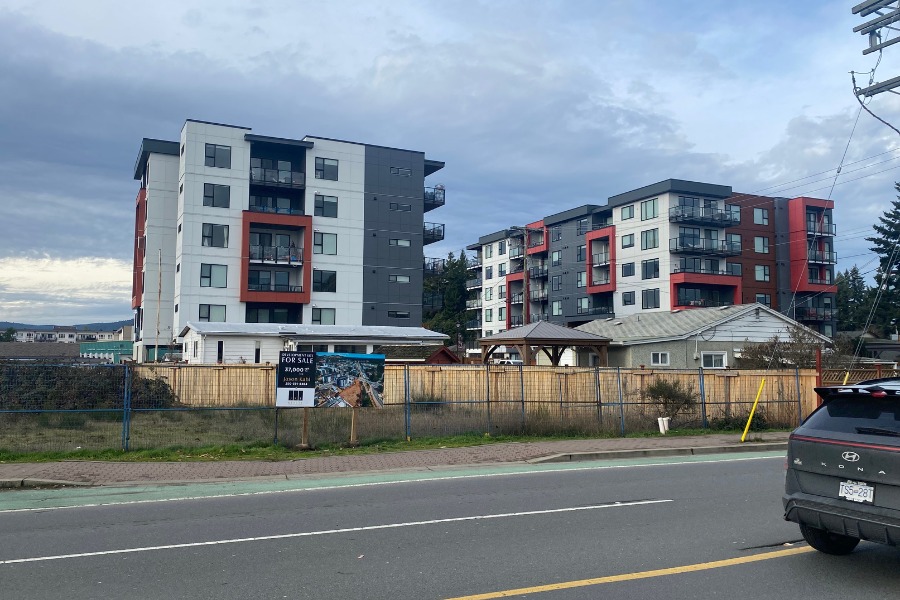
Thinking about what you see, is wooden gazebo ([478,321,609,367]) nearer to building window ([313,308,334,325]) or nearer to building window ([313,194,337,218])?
building window ([313,308,334,325])

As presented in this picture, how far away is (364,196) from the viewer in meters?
59.9

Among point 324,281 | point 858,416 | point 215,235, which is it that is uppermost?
point 215,235

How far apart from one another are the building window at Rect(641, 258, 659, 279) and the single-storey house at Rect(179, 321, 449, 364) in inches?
954

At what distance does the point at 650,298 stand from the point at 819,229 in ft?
60.3

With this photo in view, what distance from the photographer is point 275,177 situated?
187ft

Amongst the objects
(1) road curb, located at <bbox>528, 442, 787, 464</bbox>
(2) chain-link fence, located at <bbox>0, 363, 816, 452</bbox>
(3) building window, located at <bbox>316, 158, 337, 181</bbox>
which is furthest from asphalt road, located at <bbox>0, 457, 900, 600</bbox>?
(3) building window, located at <bbox>316, 158, 337, 181</bbox>

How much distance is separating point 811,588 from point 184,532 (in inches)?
268

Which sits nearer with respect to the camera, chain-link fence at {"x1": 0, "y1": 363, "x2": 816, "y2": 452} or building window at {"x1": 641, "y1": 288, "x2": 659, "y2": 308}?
chain-link fence at {"x1": 0, "y1": 363, "x2": 816, "y2": 452}

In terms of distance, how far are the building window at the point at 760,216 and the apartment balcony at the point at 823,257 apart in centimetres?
487

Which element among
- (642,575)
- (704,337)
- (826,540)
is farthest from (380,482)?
(704,337)

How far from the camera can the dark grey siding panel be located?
60.1m

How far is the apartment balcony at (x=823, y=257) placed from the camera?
70.0 meters

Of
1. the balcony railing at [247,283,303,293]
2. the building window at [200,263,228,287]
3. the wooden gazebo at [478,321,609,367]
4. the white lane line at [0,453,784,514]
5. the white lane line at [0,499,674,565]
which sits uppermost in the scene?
the building window at [200,263,228,287]

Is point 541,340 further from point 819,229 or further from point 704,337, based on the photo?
point 819,229
